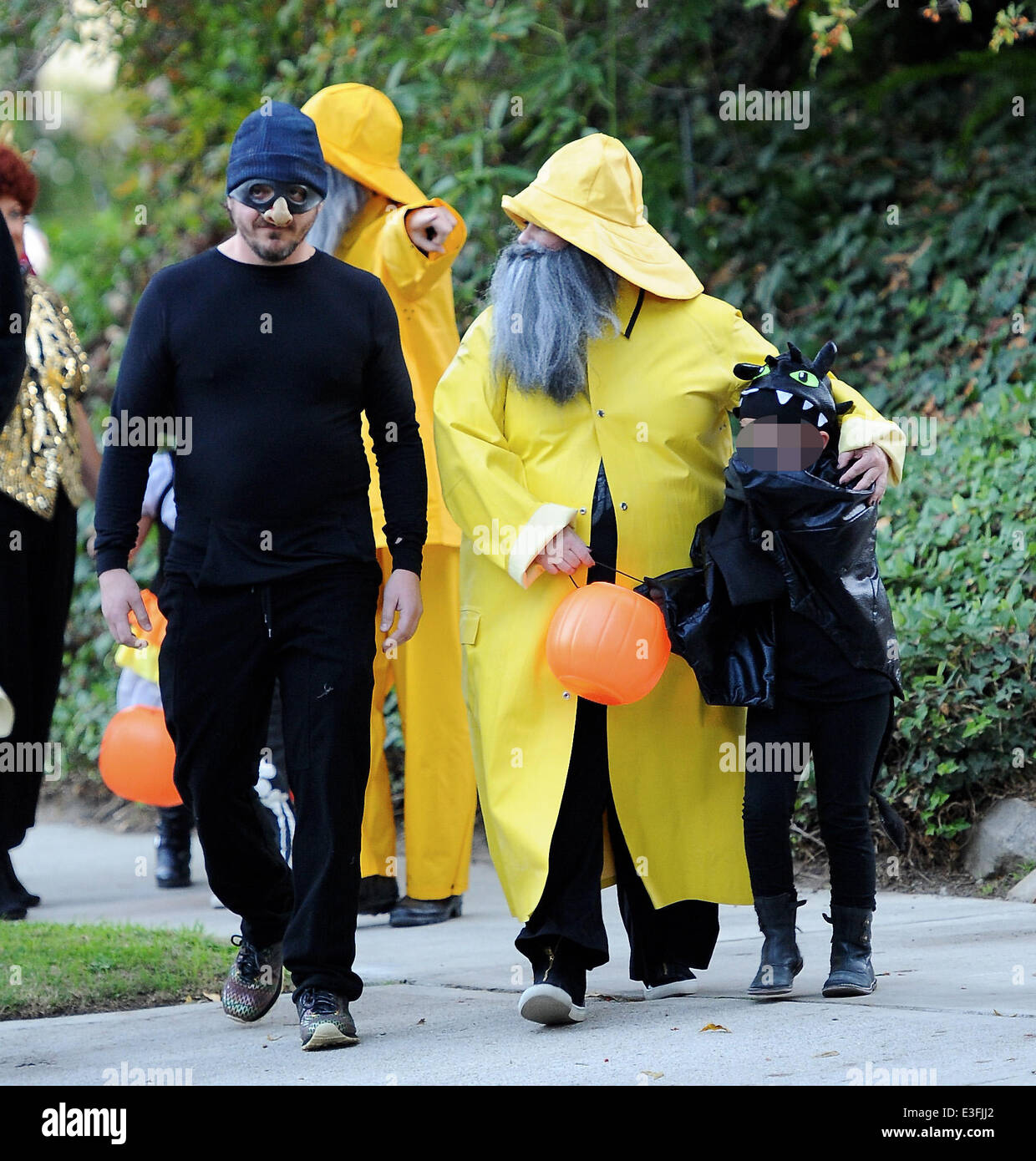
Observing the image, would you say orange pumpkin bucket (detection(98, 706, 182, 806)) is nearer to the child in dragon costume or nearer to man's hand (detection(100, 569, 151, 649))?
man's hand (detection(100, 569, 151, 649))

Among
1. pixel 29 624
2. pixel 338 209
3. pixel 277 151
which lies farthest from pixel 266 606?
pixel 29 624

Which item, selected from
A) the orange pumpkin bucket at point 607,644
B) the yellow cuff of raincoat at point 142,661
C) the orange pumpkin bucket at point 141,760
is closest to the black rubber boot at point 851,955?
the orange pumpkin bucket at point 607,644

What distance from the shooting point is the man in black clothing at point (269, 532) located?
3.81 meters

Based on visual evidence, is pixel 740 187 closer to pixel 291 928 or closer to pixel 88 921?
pixel 88 921

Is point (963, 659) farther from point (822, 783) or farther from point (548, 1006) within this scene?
point (548, 1006)

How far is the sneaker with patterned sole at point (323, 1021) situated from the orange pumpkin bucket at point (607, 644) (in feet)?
2.91

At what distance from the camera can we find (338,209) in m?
5.43

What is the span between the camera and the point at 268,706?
3.99 meters

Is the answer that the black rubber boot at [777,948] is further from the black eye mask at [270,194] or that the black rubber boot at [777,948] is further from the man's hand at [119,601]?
the black eye mask at [270,194]

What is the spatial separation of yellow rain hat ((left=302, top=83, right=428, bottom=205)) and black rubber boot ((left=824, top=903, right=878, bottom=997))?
8.88 feet

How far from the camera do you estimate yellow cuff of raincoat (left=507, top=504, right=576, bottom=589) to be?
391cm

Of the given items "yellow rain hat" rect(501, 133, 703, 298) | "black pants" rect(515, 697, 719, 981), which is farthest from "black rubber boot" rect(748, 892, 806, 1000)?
"yellow rain hat" rect(501, 133, 703, 298)
